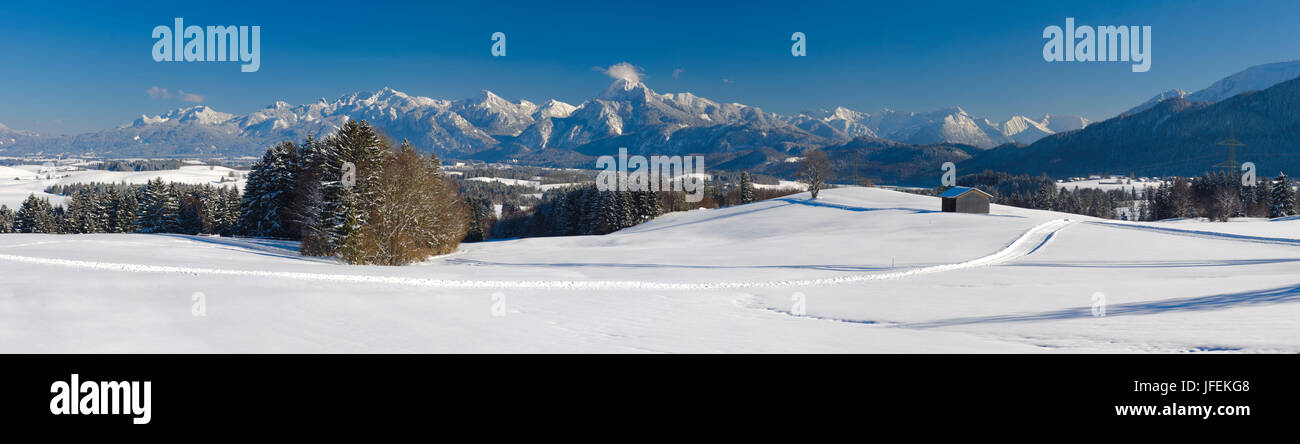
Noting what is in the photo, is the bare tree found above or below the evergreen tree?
above

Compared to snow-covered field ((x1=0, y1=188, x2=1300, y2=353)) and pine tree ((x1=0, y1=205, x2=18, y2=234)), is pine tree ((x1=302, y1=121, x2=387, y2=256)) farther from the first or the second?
pine tree ((x1=0, y1=205, x2=18, y2=234))

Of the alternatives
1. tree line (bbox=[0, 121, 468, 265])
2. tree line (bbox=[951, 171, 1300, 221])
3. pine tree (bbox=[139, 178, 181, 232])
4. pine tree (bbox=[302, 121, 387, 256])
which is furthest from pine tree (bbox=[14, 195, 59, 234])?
tree line (bbox=[951, 171, 1300, 221])

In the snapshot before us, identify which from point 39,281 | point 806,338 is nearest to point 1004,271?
point 806,338

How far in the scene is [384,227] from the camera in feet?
102

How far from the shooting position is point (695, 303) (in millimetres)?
14898

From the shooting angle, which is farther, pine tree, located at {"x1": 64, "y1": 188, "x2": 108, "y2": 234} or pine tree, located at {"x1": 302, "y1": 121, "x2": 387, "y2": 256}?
pine tree, located at {"x1": 64, "y1": 188, "x2": 108, "y2": 234}

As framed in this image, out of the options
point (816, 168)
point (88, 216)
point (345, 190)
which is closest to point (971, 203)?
point (816, 168)

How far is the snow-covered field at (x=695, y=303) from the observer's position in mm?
8625

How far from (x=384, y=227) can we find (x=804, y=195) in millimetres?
64012

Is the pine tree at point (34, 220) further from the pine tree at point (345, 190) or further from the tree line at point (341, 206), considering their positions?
the pine tree at point (345, 190)

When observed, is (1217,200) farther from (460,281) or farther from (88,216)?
(88,216)

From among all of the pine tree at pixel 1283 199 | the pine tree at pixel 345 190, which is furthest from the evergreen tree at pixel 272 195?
the pine tree at pixel 1283 199

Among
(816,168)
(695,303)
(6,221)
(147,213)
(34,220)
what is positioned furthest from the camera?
(6,221)

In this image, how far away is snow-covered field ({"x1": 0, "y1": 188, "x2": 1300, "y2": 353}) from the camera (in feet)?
28.3
